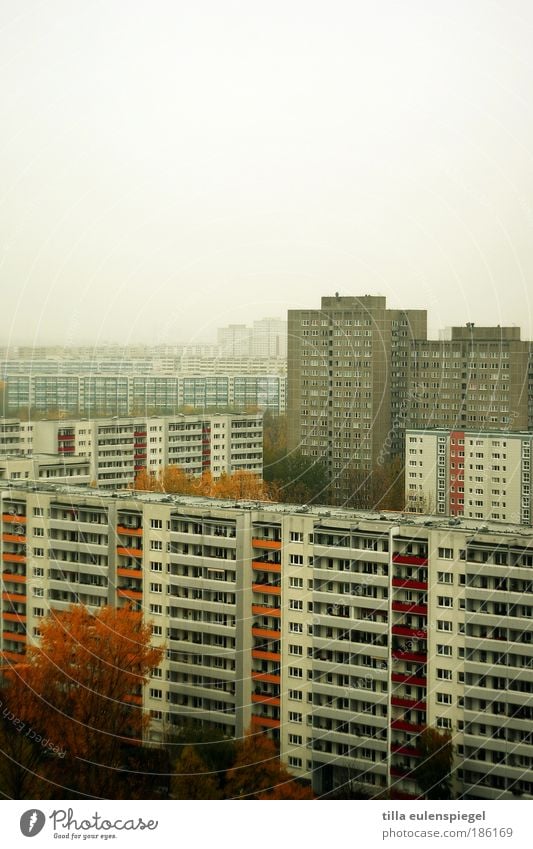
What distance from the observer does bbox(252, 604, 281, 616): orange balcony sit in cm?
376

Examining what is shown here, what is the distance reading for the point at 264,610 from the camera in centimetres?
378

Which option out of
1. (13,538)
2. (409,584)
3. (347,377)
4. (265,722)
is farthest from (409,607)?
(347,377)

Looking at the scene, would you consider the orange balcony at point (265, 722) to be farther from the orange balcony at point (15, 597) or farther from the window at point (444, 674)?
the orange balcony at point (15, 597)

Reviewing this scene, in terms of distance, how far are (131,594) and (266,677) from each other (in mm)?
620

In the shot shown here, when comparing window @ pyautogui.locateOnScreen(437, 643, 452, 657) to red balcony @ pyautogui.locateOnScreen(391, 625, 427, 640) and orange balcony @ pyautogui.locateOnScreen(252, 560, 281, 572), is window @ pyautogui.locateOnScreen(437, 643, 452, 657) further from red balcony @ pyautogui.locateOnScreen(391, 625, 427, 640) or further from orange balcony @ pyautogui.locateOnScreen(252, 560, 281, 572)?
orange balcony @ pyautogui.locateOnScreen(252, 560, 281, 572)

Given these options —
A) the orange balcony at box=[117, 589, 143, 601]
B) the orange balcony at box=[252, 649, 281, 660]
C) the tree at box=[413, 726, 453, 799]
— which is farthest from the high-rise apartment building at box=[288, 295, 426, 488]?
the tree at box=[413, 726, 453, 799]

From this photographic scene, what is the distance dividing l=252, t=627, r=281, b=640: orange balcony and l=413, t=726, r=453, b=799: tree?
621 millimetres

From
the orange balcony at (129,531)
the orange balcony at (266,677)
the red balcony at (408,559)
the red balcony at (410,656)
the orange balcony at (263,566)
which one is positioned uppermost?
the orange balcony at (129,531)

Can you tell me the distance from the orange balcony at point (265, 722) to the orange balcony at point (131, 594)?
650 millimetres

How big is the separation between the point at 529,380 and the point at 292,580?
4.44 m

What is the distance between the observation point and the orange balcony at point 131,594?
3938mm

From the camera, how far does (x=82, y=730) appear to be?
10.5 ft

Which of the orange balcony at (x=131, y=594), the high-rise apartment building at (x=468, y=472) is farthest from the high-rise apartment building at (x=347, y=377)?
the orange balcony at (x=131, y=594)
